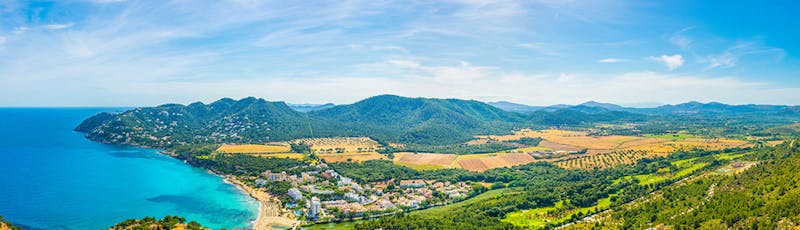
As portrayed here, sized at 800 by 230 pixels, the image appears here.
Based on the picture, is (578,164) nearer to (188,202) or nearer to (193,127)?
(188,202)

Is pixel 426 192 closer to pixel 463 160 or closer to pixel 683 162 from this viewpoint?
pixel 463 160

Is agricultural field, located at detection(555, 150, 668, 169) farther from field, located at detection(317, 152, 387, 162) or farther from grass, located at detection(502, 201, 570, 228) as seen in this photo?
field, located at detection(317, 152, 387, 162)

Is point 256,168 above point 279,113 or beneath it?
beneath

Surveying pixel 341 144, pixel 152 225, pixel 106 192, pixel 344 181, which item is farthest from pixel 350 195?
pixel 341 144

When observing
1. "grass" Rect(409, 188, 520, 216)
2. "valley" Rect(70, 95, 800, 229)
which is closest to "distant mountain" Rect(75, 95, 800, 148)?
"valley" Rect(70, 95, 800, 229)

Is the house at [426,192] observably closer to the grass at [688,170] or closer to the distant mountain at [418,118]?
the grass at [688,170]

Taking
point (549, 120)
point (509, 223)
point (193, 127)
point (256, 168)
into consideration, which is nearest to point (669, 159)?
point (509, 223)
